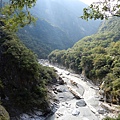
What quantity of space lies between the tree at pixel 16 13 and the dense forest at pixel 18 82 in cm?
2035

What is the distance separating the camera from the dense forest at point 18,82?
26.4m

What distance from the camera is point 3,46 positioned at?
29.9 m

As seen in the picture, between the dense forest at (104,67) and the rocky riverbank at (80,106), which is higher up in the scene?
the dense forest at (104,67)

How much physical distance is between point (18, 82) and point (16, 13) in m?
23.6

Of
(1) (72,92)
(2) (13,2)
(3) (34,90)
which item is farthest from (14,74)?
(2) (13,2)

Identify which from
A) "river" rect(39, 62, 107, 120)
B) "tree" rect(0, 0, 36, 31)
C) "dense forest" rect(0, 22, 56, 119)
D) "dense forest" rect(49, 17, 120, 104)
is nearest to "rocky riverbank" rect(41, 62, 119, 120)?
"river" rect(39, 62, 107, 120)

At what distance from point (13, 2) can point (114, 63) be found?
1673 inches

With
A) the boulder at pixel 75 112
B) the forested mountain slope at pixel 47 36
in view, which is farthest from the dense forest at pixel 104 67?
the forested mountain slope at pixel 47 36

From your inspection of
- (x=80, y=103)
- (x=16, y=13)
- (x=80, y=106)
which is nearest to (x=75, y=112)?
(x=80, y=106)

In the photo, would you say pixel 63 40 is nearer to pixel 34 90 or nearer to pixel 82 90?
pixel 82 90

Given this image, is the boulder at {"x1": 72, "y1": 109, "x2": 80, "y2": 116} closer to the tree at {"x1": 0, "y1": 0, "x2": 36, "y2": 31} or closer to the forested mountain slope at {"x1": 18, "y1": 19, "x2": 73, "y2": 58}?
the tree at {"x1": 0, "y1": 0, "x2": 36, "y2": 31}

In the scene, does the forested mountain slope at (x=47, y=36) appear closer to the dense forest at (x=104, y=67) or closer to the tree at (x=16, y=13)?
the dense forest at (x=104, y=67)

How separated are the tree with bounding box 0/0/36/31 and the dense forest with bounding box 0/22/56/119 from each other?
20.4 meters

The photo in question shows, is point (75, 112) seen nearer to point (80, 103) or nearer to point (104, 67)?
point (80, 103)
